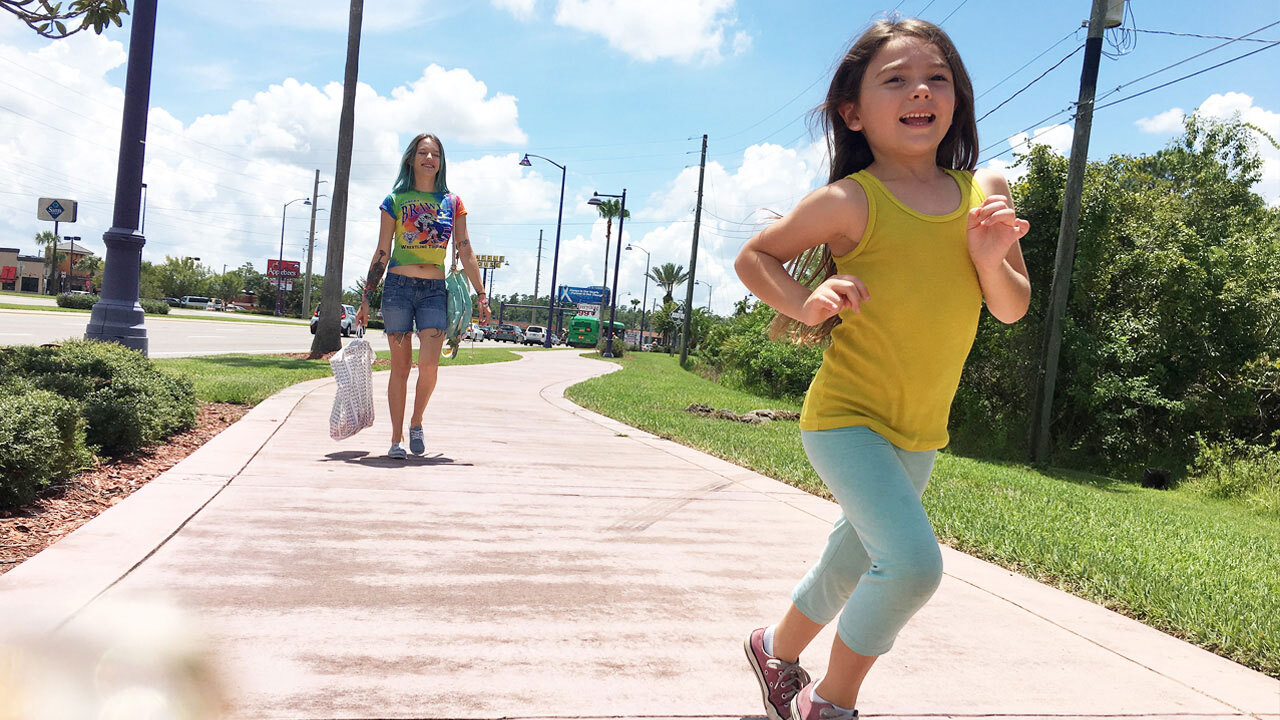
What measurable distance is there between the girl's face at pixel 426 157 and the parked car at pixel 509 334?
→ 222 ft

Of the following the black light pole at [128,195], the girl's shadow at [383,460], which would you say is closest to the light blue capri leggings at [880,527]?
the girl's shadow at [383,460]

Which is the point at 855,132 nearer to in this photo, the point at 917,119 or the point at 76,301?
the point at 917,119

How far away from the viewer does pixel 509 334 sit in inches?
3051

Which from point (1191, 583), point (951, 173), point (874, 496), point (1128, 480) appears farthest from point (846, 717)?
point (1128, 480)

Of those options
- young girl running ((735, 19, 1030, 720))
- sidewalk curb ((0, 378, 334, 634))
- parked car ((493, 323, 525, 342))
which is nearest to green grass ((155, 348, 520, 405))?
sidewalk curb ((0, 378, 334, 634))

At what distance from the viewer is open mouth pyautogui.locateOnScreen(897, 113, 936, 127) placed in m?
2.29

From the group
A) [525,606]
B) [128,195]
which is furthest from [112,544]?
[128,195]

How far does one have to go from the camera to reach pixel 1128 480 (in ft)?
47.2

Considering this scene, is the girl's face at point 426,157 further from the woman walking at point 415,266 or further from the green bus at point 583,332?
the green bus at point 583,332

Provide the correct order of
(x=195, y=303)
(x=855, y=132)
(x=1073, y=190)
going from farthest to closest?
1. (x=195, y=303)
2. (x=1073, y=190)
3. (x=855, y=132)

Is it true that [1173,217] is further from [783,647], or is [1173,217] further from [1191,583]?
[783,647]

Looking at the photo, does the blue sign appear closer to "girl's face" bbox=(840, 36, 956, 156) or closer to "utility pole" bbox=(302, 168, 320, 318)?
"utility pole" bbox=(302, 168, 320, 318)

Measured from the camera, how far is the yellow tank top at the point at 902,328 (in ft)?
7.07

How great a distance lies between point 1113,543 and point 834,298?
3.90m
